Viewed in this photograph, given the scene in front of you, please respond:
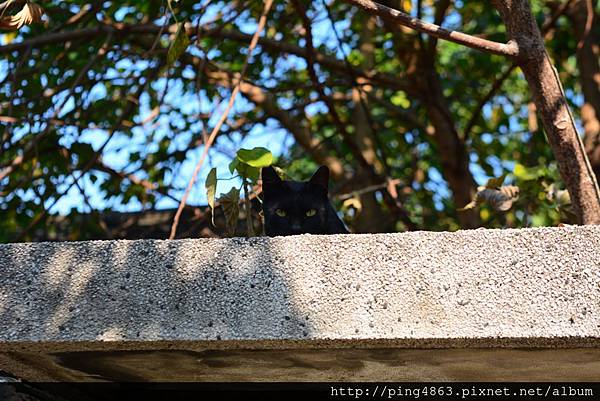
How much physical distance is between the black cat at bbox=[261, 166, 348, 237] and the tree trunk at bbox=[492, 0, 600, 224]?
128 centimetres

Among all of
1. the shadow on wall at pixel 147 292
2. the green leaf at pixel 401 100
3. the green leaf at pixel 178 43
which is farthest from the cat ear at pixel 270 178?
the green leaf at pixel 401 100

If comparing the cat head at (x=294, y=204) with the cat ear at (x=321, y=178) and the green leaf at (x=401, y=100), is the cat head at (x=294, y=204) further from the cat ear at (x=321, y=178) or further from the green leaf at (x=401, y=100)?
the green leaf at (x=401, y=100)

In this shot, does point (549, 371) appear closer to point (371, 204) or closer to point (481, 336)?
point (481, 336)

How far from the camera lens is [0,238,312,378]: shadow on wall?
1546 millimetres

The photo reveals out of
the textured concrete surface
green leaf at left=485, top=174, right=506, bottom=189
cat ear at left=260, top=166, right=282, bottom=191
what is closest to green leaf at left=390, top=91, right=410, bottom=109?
cat ear at left=260, top=166, right=282, bottom=191

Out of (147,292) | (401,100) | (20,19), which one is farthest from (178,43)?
(401,100)

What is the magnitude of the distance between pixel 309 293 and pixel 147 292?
0.30m

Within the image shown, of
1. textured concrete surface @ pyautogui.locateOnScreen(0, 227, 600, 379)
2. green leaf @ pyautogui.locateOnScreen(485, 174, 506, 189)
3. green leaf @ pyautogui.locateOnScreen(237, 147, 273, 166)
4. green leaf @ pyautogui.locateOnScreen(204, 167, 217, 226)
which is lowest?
textured concrete surface @ pyautogui.locateOnScreen(0, 227, 600, 379)

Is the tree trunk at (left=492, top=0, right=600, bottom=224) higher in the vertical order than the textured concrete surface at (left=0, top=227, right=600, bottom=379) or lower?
higher

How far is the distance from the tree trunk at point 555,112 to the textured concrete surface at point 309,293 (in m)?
0.76

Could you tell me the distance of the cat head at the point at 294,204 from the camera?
344 centimetres

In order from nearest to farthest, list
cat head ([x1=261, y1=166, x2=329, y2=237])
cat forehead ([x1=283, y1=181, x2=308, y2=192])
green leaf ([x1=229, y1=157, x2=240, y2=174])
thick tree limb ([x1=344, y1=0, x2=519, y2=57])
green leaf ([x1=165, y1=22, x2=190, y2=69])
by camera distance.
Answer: thick tree limb ([x1=344, y1=0, x2=519, y2=57]), green leaf ([x1=229, y1=157, x2=240, y2=174]), green leaf ([x1=165, y1=22, x2=190, y2=69]), cat head ([x1=261, y1=166, x2=329, y2=237]), cat forehead ([x1=283, y1=181, x2=308, y2=192])

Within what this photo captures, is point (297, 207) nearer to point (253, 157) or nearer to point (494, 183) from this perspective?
point (494, 183)

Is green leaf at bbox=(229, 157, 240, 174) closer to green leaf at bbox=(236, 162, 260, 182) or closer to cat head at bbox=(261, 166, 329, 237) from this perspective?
green leaf at bbox=(236, 162, 260, 182)
